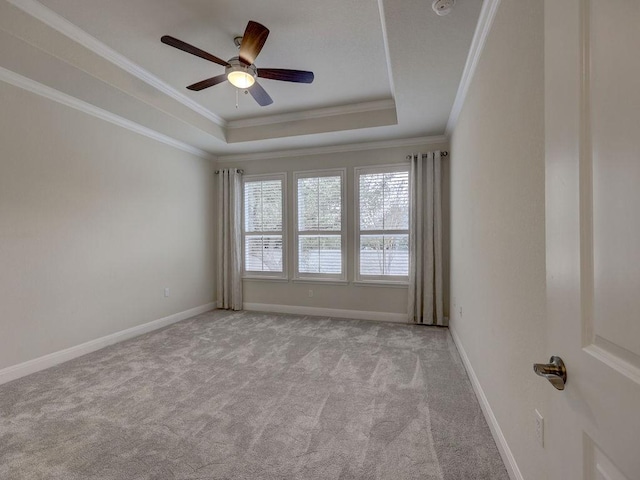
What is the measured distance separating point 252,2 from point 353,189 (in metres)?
2.85

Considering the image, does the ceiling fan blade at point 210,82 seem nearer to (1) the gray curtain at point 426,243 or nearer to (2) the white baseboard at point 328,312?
(1) the gray curtain at point 426,243

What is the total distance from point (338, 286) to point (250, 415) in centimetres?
283

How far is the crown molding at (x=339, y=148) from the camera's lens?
4.42 metres

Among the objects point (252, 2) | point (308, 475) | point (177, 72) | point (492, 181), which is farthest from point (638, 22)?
point (177, 72)

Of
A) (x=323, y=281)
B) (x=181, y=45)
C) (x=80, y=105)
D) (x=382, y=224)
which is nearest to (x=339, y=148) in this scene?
(x=382, y=224)

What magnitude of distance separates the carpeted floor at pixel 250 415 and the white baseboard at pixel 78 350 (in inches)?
3.7

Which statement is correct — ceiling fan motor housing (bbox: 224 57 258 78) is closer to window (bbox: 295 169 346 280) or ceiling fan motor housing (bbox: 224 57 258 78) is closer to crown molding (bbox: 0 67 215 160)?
crown molding (bbox: 0 67 215 160)

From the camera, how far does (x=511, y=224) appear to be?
1.62 meters

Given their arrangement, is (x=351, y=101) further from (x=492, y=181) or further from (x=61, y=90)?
(x=61, y=90)

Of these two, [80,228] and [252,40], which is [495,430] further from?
[80,228]

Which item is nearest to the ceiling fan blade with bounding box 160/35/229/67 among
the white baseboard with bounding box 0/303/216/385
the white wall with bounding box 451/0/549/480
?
the white wall with bounding box 451/0/549/480

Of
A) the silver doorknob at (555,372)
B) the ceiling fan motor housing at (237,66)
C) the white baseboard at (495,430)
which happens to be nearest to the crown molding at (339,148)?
the ceiling fan motor housing at (237,66)

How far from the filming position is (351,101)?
3887 millimetres

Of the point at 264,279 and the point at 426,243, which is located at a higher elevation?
the point at 426,243
